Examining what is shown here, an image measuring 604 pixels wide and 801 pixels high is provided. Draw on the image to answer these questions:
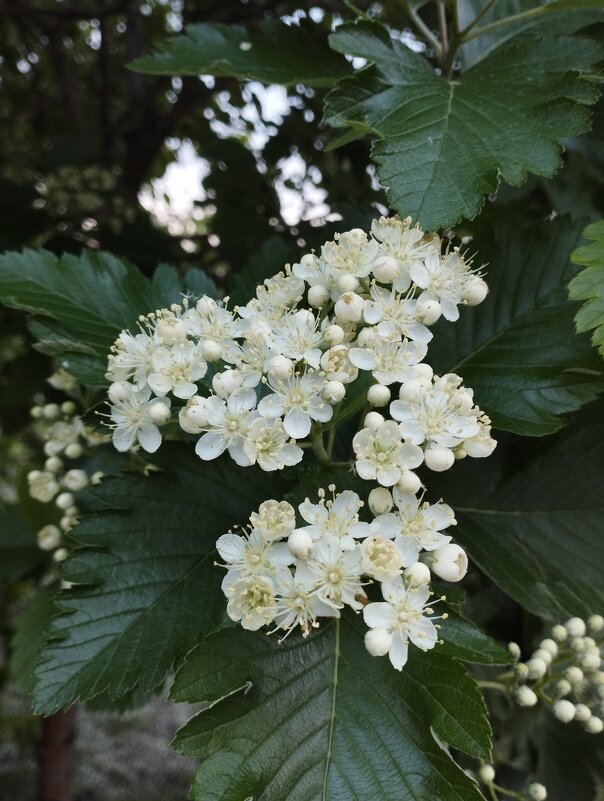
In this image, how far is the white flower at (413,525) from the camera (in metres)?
0.82

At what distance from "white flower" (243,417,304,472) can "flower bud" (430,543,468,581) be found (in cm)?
22

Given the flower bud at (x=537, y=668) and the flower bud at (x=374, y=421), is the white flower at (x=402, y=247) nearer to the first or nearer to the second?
the flower bud at (x=374, y=421)

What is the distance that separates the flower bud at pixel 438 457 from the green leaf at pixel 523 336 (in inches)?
7.1

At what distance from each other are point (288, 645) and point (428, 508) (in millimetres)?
278

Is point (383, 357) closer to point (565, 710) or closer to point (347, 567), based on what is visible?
point (347, 567)

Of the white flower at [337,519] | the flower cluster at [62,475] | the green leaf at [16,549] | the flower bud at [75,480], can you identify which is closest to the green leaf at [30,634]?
the flower cluster at [62,475]

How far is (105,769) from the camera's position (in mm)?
3904

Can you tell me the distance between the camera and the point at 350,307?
89cm

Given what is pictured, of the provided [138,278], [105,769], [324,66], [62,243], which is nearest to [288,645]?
[138,278]

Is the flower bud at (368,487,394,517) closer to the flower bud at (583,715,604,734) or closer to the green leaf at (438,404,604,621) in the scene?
the green leaf at (438,404,604,621)

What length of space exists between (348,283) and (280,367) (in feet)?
0.53

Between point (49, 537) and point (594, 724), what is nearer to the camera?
point (594, 724)

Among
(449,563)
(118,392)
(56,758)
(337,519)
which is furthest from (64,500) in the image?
(56,758)

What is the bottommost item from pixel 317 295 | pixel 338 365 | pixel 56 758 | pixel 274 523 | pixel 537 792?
pixel 56 758
